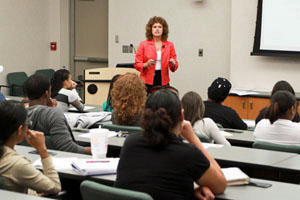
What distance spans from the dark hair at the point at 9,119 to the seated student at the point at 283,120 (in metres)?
2.05

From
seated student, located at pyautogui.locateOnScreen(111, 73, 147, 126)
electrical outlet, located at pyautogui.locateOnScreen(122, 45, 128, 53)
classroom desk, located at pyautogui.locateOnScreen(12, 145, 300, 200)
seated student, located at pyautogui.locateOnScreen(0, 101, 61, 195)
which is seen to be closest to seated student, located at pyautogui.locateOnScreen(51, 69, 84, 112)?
Answer: seated student, located at pyautogui.locateOnScreen(111, 73, 147, 126)

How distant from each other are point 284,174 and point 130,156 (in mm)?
1441

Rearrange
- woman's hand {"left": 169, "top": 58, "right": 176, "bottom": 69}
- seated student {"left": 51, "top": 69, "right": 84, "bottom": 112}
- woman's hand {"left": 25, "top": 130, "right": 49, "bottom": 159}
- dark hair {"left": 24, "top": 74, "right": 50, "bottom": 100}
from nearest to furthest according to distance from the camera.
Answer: woman's hand {"left": 25, "top": 130, "right": 49, "bottom": 159} < dark hair {"left": 24, "top": 74, "right": 50, "bottom": 100} < seated student {"left": 51, "top": 69, "right": 84, "bottom": 112} < woman's hand {"left": 169, "top": 58, "right": 176, "bottom": 69}

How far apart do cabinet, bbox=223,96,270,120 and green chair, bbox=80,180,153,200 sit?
17.3 feet

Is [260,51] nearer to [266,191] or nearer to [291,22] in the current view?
[291,22]

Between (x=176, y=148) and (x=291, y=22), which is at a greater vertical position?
(x=291, y=22)

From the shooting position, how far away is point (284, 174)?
3.51m

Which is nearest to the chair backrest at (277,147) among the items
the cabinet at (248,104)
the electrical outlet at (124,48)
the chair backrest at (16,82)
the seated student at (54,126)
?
the seated student at (54,126)

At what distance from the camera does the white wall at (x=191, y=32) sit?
8.40m

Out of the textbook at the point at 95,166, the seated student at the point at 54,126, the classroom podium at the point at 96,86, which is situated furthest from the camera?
the classroom podium at the point at 96,86

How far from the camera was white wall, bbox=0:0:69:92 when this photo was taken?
9.17m

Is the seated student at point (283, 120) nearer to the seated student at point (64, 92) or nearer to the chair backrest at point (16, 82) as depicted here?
the seated student at point (64, 92)

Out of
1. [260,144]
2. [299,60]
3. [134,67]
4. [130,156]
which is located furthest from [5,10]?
[130,156]

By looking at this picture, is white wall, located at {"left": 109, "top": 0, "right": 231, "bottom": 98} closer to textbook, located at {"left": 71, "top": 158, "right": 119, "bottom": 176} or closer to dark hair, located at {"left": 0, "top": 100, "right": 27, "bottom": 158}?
textbook, located at {"left": 71, "top": 158, "right": 119, "bottom": 176}
